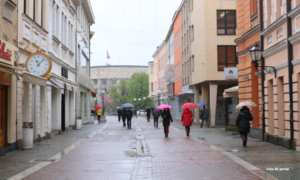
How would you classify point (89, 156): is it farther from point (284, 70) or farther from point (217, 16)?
point (217, 16)

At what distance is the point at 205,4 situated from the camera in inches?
1277

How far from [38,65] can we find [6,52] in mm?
1802

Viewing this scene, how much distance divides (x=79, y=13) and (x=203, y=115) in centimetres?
1402

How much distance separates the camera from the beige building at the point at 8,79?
1292 cm

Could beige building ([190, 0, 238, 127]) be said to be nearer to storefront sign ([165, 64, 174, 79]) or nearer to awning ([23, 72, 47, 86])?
awning ([23, 72, 47, 86])

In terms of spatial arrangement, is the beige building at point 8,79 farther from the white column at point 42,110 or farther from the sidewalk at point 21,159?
the white column at point 42,110

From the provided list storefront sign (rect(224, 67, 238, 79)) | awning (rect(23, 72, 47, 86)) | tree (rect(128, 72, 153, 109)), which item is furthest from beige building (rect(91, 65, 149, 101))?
awning (rect(23, 72, 47, 86))

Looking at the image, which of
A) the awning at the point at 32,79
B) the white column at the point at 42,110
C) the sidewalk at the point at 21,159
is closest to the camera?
the sidewalk at the point at 21,159

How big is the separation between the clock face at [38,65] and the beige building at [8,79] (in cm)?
63

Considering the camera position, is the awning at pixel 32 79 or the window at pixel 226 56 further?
the window at pixel 226 56

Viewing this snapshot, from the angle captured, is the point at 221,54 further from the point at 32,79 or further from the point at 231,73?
the point at 32,79

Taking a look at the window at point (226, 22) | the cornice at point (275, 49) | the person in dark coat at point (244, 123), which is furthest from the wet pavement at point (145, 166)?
the window at point (226, 22)

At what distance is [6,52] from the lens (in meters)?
13.0

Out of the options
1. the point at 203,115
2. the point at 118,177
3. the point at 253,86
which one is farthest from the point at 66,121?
the point at 118,177
